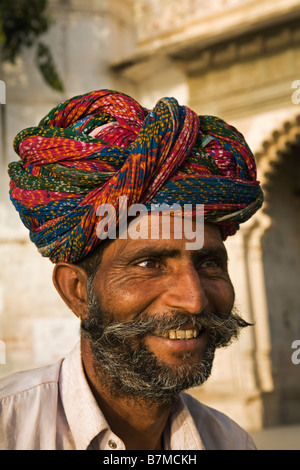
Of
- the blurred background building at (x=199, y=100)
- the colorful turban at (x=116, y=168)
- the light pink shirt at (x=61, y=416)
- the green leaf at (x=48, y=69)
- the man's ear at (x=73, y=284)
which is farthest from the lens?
the green leaf at (x=48, y=69)

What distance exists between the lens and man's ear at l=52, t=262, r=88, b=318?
1535mm

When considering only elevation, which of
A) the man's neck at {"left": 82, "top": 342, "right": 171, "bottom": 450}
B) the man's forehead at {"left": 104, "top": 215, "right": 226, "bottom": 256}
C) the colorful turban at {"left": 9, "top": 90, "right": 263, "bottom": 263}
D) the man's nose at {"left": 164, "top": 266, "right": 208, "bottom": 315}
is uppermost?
the colorful turban at {"left": 9, "top": 90, "right": 263, "bottom": 263}

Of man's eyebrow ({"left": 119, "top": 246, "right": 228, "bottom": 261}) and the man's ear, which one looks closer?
man's eyebrow ({"left": 119, "top": 246, "right": 228, "bottom": 261})

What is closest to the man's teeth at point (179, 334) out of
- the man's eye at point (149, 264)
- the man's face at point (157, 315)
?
the man's face at point (157, 315)

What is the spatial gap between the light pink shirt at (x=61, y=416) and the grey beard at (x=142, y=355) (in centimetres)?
8

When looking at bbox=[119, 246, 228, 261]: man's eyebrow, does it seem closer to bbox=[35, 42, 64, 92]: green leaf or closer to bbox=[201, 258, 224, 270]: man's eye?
bbox=[201, 258, 224, 270]: man's eye

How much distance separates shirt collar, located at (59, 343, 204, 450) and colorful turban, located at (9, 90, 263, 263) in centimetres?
31

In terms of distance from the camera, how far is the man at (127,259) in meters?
1.36

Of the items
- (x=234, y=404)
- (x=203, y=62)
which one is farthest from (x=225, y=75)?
(x=234, y=404)

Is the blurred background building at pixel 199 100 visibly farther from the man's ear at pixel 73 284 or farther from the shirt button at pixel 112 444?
the shirt button at pixel 112 444

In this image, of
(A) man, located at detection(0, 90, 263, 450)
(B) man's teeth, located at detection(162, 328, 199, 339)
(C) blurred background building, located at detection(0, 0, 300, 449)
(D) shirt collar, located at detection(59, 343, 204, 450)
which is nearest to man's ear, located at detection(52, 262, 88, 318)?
(A) man, located at detection(0, 90, 263, 450)

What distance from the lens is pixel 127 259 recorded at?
1.42 meters

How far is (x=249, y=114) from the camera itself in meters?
5.98

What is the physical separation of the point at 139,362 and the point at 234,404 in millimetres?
4687
